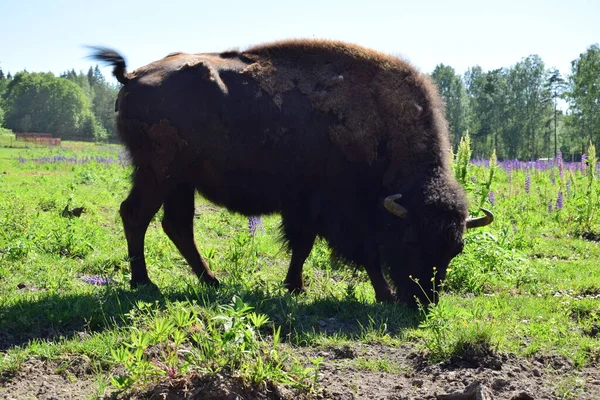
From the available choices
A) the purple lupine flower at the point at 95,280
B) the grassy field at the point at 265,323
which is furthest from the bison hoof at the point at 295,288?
the purple lupine flower at the point at 95,280

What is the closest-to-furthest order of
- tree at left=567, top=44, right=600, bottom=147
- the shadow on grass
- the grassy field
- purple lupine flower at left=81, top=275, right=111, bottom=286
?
the grassy field → the shadow on grass → purple lupine flower at left=81, top=275, right=111, bottom=286 → tree at left=567, top=44, right=600, bottom=147

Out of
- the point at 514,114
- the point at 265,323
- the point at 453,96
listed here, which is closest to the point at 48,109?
the point at 453,96

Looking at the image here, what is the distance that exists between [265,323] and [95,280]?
8.31ft

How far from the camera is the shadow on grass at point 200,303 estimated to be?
14.1ft

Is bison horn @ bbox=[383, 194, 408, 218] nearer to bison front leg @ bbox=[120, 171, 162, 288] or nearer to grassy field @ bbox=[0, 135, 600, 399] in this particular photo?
grassy field @ bbox=[0, 135, 600, 399]

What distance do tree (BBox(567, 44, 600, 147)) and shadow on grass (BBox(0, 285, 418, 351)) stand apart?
5911 centimetres

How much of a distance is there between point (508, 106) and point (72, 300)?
85.1m

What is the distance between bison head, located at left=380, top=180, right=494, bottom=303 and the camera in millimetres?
5406

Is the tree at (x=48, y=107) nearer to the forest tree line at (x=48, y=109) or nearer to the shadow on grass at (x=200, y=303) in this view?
the forest tree line at (x=48, y=109)

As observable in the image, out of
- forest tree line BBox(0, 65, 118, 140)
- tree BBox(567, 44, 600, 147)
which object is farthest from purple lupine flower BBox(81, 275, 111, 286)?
forest tree line BBox(0, 65, 118, 140)

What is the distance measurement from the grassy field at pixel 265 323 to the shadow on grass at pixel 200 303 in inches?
0.7

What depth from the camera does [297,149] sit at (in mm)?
6074

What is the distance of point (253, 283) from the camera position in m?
6.04

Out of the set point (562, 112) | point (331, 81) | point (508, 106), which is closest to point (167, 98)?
point (331, 81)
